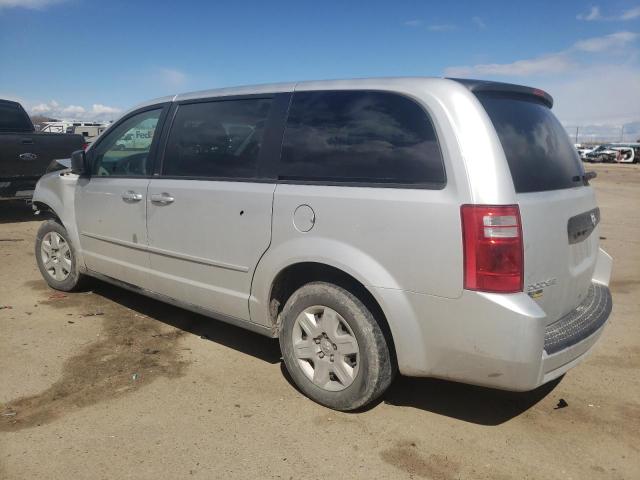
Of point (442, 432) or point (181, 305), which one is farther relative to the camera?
point (181, 305)

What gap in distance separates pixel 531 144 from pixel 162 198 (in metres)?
2.55

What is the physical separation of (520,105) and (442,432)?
1.90 meters

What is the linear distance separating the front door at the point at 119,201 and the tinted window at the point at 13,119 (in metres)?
7.39

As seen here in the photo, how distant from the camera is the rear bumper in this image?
103 inches

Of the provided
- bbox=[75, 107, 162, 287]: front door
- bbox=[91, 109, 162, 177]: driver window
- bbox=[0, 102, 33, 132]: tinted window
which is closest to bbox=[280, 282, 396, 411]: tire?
bbox=[75, 107, 162, 287]: front door

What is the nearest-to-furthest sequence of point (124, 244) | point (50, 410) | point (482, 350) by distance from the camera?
1. point (482, 350)
2. point (50, 410)
3. point (124, 244)

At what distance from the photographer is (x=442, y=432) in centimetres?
308

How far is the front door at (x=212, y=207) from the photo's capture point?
3.53 m

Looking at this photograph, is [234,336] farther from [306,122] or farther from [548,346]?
[548,346]

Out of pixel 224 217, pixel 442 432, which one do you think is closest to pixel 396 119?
pixel 224 217

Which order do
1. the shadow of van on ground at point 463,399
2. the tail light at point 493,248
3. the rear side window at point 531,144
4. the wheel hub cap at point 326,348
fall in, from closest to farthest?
1. the tail light at point 493,248
2. the rear side window at point 531,144
3. the wheel hub cap at point 326,348
4. the shadow of van on ground at point 463,399

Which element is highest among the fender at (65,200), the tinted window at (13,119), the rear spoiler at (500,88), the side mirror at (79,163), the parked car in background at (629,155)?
the tinted window at (13,119)

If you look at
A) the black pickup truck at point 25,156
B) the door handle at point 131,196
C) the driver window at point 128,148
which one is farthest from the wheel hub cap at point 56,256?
the black pickup truck at point 25,156

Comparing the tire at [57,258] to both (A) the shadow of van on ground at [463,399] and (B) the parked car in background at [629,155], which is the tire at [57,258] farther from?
(B) the parked car in background at [629,155]
